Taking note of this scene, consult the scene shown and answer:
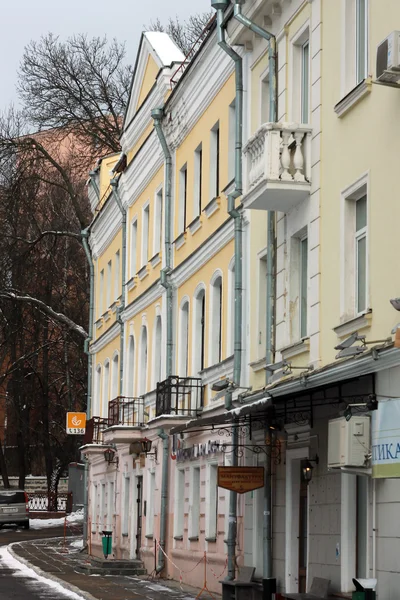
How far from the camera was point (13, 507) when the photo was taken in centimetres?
4969

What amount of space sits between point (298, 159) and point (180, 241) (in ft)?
31.3

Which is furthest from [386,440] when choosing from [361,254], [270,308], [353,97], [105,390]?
[105,390]

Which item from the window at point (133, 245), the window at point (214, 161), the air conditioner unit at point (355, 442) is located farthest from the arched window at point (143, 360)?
the air conditioner unit at point (355, 442)

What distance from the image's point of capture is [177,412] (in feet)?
78.3

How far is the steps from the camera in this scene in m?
27.0

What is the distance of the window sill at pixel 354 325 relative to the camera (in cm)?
1377

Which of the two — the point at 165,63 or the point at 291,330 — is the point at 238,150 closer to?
the point at 291,330

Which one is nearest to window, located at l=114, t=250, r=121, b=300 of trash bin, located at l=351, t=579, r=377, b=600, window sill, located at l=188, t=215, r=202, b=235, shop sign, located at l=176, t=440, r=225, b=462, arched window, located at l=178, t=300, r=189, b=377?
arched window, located at l=178, t=300, r=189, b=377

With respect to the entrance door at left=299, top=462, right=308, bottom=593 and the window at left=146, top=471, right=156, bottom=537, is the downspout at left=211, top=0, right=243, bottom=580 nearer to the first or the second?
the entrance door at left=299, top=462, right=308, bottom=593

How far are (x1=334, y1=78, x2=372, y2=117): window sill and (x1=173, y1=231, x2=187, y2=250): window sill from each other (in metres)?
10.3

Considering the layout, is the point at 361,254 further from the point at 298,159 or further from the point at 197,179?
the point at 197,179

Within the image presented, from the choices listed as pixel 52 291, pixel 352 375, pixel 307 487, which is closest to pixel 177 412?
pixel 307 487

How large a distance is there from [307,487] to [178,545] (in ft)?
27.0

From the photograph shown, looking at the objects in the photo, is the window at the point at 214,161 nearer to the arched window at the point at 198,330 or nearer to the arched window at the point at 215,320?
the arched window at the point at 215,320
